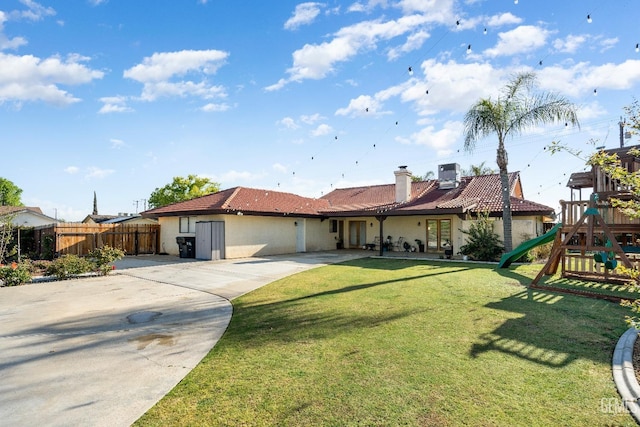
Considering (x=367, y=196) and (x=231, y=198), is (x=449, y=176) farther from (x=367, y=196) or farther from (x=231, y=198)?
(x=231, y=198)

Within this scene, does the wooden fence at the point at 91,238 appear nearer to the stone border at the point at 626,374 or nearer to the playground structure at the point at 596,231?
the playground structure at the point at 596,231

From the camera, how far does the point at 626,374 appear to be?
11.9 ft

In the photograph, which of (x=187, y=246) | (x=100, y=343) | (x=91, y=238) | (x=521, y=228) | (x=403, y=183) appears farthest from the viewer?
(x=403, y=183)

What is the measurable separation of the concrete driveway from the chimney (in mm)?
13249

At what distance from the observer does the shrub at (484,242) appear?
49.4 ft

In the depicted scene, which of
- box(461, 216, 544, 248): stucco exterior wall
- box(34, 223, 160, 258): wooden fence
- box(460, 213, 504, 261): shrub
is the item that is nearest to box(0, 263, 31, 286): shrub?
box(34, 223, 160, 258): wooden fence

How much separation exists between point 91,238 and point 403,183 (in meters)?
17.8

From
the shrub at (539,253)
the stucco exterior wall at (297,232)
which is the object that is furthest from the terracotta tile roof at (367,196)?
the shrub at (539,253)

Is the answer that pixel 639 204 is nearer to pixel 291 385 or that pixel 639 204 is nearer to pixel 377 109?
pixel 291 385

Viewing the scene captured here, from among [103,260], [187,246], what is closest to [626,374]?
[103,260]

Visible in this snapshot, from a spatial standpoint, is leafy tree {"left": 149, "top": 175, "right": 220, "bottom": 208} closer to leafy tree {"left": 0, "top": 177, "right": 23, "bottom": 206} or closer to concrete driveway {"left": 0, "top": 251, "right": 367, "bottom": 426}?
leafy tree {"left": 0, "top": 177, "right": 23, "bottom": 206}

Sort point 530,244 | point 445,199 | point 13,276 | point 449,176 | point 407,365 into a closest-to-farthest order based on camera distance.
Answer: point 407,365 → point 13,276 → point 530,244 → point 445,199 → point 449,176

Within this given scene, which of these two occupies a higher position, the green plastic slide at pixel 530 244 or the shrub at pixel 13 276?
the green plastic slide at pixel 530 244

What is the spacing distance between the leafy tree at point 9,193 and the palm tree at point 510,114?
65.2 metres
